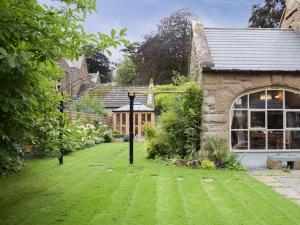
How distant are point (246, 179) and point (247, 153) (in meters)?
3.36

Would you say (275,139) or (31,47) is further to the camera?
(275,139)

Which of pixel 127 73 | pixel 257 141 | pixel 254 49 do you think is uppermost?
pixel 127 73

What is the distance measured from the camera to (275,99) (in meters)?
14.0

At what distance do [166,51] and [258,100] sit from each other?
29221 millimetres

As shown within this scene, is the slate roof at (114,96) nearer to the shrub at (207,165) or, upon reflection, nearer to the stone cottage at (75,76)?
the stone cottage at (75,76)

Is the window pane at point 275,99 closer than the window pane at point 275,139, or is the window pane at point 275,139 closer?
the window pane at point 275,99

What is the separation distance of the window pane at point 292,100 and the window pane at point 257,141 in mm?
1360

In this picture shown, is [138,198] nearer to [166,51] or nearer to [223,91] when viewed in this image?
[223,91]

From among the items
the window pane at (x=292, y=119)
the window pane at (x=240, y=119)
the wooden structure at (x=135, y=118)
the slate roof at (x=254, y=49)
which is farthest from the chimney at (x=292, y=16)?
the wooden structure at (x=135, y=118)

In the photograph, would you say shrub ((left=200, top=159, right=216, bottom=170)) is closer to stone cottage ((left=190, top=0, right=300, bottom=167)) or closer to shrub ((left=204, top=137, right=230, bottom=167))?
shrub ((left=204, top=137, right=230, bottom=167))

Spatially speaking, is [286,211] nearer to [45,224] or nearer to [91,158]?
[45,224]

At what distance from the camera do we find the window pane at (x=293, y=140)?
556 inches

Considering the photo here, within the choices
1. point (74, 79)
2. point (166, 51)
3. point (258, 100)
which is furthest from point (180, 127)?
point (74, 79)

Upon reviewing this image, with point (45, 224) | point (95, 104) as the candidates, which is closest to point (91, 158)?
point (45, 224)
